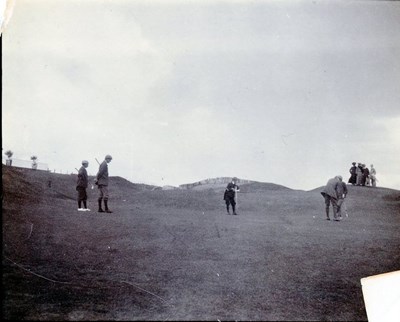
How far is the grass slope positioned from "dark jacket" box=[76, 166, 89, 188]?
46mm

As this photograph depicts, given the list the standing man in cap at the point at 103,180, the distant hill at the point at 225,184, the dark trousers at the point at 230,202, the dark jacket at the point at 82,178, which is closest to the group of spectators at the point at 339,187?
the distant hill at the point at 225,184

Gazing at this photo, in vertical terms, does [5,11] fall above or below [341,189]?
above

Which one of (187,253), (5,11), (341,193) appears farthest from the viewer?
(341,193)

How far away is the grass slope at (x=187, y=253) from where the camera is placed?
8.05 ft

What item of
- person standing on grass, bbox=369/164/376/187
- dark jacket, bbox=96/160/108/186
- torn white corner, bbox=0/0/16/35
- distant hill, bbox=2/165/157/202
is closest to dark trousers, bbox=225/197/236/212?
distant hill, bbox=2/165/157/202

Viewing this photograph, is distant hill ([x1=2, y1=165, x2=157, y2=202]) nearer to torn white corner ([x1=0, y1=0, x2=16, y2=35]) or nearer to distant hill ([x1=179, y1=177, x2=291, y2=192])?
distant hill ([x1=179, y1=177, x2=291, y2=192])

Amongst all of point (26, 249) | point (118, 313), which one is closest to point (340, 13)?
point (118, 313)

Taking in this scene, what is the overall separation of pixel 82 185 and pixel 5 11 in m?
1.19

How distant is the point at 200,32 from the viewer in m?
2.71

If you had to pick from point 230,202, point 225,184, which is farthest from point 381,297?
point 225,184

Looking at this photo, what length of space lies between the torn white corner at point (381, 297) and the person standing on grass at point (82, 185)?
2.01 m

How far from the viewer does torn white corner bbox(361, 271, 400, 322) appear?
2.61 m

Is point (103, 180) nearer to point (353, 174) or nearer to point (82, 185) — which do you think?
point (82, 185)

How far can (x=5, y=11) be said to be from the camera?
92.9 inches
